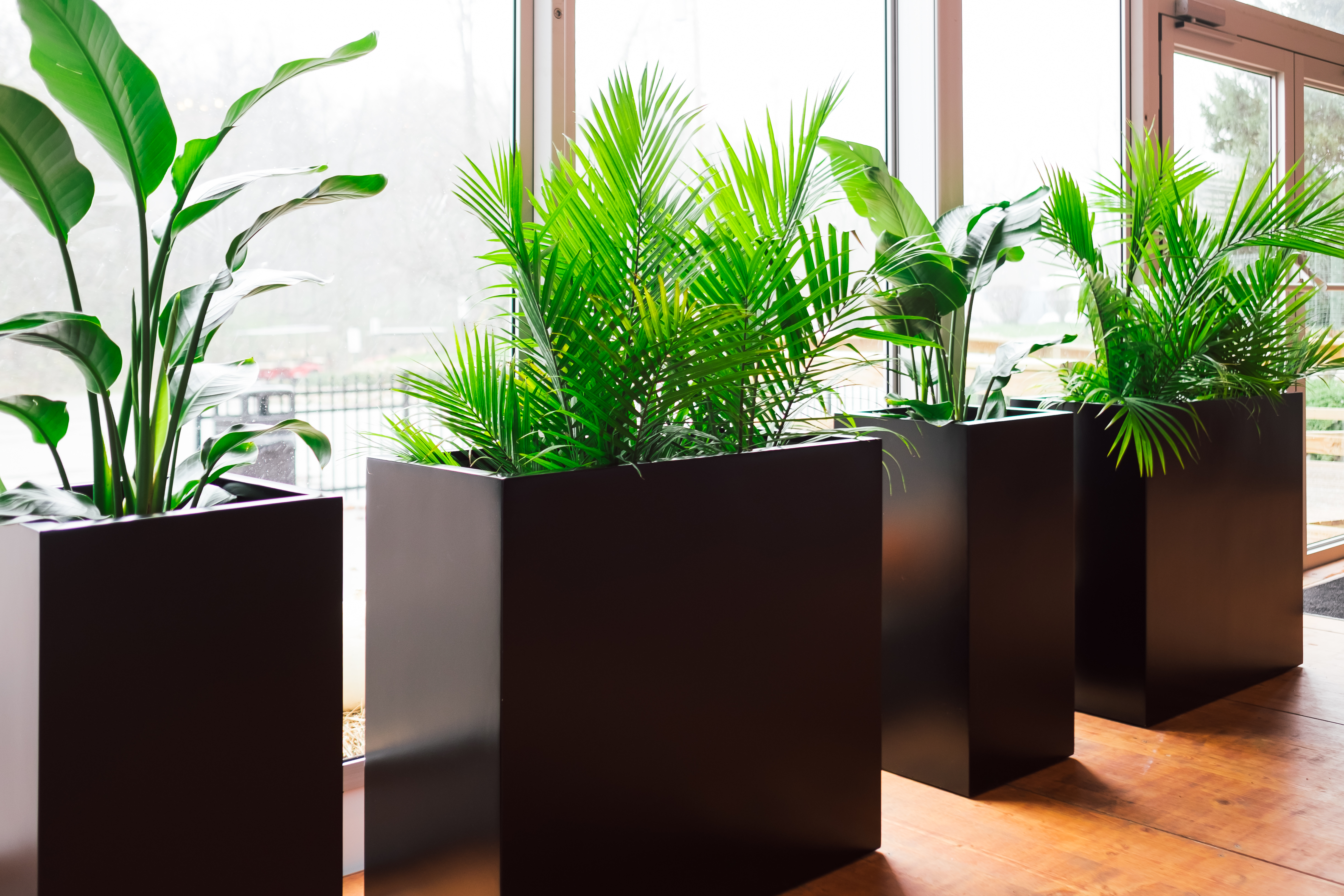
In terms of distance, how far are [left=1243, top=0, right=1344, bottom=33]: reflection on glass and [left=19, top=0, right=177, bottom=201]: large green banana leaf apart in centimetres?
396

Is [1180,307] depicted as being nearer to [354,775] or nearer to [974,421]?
[974,421]

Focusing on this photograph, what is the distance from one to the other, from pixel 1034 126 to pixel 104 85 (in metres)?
2.78

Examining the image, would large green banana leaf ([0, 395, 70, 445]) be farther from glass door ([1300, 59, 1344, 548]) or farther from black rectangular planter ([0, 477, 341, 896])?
glass door ([1300, 59, 1344, 548])

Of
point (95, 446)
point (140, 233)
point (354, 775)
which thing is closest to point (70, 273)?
point (140, 233)

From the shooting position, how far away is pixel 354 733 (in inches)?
83.3

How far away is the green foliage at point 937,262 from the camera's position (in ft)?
7.61

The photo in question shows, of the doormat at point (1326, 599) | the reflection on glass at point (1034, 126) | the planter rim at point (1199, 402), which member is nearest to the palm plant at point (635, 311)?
the planter rim at point (1199, 402)

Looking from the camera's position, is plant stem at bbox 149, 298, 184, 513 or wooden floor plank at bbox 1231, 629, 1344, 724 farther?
wooden floor plank at bbox 1231, 629, 1344, 724

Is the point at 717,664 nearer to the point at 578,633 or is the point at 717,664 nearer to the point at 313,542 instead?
the point at 578,633

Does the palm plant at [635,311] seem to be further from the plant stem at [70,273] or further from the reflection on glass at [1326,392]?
the reflection on glass at [1326,392]

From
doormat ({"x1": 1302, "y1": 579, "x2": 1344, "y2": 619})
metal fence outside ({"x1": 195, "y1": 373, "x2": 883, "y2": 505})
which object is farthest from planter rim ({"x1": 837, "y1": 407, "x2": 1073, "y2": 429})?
doormat ({"x1": 1302, "y1": 579, "x2": 1344, "y2": 619})

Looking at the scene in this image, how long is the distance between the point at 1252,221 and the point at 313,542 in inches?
89.3

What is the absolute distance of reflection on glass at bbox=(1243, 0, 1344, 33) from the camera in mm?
4176

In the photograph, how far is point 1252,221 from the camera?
2.61 metres
